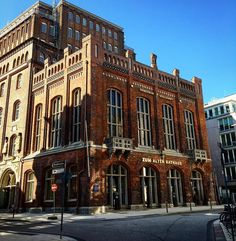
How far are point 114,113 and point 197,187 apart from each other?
557 inches

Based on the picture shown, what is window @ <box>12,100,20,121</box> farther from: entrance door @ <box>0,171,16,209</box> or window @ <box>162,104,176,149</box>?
window @ <box>162,104,176,149</box>

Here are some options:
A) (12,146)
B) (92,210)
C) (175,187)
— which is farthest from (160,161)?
(12,146)

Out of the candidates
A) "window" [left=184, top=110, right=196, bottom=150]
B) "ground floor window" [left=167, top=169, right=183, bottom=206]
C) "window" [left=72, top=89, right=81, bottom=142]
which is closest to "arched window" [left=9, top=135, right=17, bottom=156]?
"window" [left=72, top=89, right=81, bottom=142]

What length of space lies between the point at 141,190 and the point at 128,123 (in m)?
6.89

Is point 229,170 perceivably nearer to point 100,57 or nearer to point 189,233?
point 100,57

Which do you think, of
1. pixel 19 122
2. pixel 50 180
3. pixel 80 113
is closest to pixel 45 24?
pixel 19 122

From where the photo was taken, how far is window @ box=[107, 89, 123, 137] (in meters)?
28.4

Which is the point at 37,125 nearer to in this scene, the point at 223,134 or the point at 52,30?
the point at 52,30

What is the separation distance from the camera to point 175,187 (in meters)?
32.0

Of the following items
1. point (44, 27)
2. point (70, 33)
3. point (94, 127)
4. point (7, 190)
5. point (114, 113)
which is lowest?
point (7, 190)

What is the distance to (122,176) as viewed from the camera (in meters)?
27.5

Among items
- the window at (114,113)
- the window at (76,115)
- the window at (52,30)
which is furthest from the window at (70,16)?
the window at (114,113)

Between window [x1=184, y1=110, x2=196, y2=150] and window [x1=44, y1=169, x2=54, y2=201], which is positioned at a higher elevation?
window [x1=184, y1=110, x2=196, y2=150]

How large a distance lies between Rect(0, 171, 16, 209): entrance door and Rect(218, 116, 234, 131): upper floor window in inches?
1573
